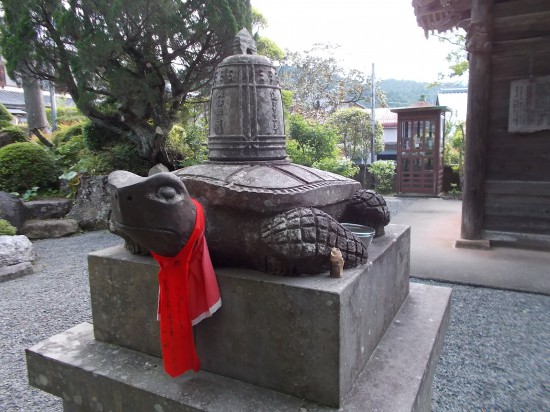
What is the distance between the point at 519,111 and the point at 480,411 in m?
4.00

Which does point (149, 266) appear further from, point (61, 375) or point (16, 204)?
point (16, 204)

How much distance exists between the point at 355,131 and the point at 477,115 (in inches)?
375

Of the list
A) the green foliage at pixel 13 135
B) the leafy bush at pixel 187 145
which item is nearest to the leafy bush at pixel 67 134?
the green foliage at pixel 13 135

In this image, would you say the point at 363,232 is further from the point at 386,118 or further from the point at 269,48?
the point at 386,118

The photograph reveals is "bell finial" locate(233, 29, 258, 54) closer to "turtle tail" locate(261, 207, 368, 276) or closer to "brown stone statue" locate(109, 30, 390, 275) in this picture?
"brown stone statue" locate(109, 30, 390, 275)

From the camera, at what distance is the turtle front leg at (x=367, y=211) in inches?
90.1

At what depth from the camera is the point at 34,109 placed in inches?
435

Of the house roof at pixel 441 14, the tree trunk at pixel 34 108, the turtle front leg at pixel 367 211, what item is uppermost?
the house roof at pixel 441 14

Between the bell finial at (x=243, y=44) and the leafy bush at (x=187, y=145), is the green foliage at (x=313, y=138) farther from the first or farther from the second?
the bell finial at (x=243, y=44)

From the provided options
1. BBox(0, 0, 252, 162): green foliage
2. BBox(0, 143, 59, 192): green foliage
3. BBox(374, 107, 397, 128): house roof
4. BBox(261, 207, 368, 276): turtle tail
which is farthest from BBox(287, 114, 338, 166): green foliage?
BBox(374, 107, 397, 128): house roof

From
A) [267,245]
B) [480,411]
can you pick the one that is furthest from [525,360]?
[267,245]

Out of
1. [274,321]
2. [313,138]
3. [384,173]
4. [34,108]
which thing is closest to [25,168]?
[34,108]

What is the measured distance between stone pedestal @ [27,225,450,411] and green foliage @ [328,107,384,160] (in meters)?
12.2

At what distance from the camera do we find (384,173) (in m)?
11.5
